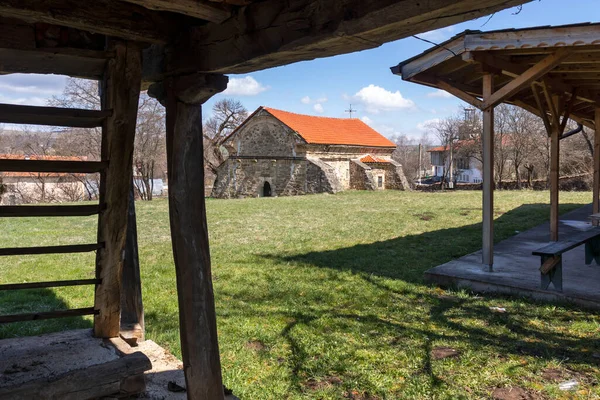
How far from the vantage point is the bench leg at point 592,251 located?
21.6 ft

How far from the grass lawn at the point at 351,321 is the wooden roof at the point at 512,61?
9.28 ft

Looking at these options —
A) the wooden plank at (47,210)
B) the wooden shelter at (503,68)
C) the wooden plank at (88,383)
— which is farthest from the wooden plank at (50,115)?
the wooden shelter at (503,68)

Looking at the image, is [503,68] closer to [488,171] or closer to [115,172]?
[488,171]

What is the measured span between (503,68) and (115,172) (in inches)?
219

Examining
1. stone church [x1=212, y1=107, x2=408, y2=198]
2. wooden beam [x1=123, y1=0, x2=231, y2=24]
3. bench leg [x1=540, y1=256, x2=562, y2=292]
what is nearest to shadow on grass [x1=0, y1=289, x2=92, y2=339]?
wooden beam [x1=123, y1=0, x2=231, y2=24]

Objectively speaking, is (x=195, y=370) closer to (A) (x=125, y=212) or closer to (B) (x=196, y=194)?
(B) (x=196, y=194)

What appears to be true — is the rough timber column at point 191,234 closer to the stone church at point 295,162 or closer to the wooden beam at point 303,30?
the wooden beam at point 303,30

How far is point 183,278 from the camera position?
267 centimetres

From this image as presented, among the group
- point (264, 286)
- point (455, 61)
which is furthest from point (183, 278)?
point (455, 61)

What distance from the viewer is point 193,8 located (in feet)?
7.16

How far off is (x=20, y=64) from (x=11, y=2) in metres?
0.78

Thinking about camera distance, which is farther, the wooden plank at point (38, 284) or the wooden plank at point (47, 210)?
the wooden plank at point (38, 284)

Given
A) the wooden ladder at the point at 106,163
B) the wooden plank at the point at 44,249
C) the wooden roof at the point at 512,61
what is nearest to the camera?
the wooden ladder at the point at 106,163

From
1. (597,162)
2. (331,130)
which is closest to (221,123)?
(331,130)
